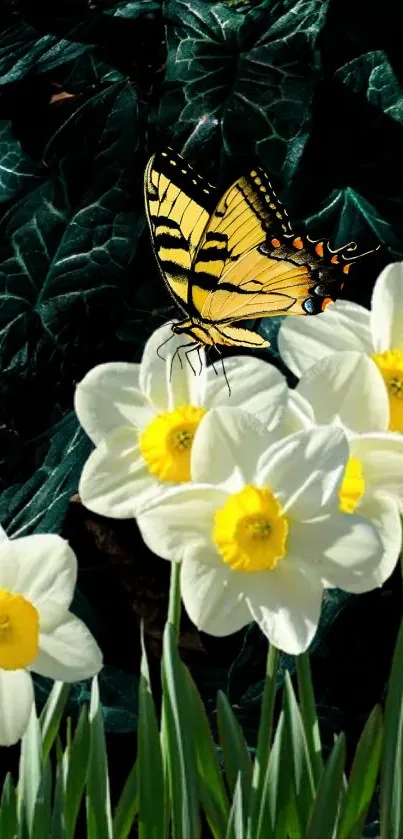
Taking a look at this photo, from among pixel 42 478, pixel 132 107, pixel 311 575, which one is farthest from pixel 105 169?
pixel 311 575

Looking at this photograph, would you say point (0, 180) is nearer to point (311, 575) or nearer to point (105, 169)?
point (105, 169)

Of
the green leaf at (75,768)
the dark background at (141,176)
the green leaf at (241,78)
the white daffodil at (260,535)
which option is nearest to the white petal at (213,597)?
the white daffodil at (260,535)

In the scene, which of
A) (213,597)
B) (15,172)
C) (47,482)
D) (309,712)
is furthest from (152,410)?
(15,172)

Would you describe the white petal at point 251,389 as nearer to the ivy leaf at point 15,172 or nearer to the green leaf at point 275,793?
the green leaf at point 275,793

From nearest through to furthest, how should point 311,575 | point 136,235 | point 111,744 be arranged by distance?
point 311,575 < point 136,235 < point 111,744

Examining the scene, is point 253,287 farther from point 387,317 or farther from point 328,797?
point 328,797

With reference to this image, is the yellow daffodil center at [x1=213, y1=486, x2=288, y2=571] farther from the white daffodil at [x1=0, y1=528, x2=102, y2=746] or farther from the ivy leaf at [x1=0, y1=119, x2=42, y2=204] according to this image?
the ivy leaf at [x1=0, y1=119, x2=42, y2=204]

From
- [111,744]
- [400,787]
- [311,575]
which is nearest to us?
[311,575]

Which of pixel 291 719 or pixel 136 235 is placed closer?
pixel 291 719
